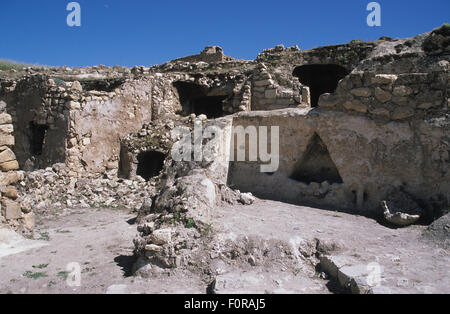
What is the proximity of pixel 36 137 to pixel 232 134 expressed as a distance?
7.68 meters

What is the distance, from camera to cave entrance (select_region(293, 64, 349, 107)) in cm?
1321

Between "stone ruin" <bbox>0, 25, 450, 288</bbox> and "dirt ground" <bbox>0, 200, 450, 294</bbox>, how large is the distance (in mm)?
350

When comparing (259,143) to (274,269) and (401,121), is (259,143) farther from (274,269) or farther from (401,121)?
(274,269)

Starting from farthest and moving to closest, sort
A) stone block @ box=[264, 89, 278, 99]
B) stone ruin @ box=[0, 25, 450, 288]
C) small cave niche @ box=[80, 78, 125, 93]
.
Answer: small cave niche @ box=[80, 78, 125, 93] → stone block @ box=[264, 89, 278, 99] → stone ruin @ box=[0, 25, 450, 288]

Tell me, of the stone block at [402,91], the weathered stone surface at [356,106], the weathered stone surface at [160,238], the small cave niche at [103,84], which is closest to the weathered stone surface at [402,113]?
the stone block at [402,91]

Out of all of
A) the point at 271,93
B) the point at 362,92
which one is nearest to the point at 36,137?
the point at 271,93

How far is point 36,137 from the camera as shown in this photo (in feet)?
38.1

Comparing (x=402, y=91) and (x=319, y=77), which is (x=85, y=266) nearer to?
(x=402, y=91)

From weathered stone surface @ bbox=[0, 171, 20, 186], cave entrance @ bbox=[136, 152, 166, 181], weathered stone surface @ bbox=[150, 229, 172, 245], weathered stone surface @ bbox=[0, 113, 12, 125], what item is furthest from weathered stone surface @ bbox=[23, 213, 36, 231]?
cave entrance @ bbox=[136, 152, 166, 181]

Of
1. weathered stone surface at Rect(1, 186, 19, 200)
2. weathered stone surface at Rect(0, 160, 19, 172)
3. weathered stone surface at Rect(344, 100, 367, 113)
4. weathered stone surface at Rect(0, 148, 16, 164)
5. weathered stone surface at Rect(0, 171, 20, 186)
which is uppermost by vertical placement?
weathered stone surface at Rect(344, 100, 367, 113)

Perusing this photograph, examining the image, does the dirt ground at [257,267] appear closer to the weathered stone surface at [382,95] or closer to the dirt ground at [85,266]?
the dirt ground at [85,266]

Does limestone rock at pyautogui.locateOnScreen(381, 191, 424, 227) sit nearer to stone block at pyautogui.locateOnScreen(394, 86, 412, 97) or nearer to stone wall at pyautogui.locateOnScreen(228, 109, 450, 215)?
stone wall at pyautogui.locateOnScreen(228, 109, 450, 215)

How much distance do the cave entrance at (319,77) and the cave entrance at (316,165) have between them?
725 cm

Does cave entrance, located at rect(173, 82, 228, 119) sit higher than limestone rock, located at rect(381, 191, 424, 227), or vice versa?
cave entrance, located at rect(173, 82, 228, 119)
